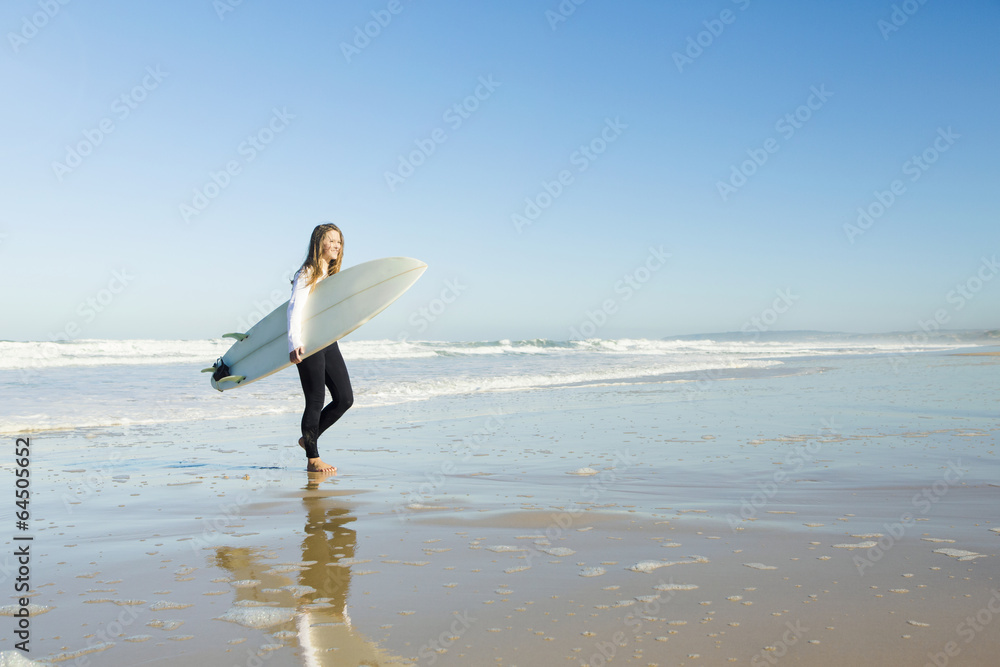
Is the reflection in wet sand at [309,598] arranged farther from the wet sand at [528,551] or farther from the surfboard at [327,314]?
the surfboard at [327,314]

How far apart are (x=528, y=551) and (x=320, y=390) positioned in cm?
261

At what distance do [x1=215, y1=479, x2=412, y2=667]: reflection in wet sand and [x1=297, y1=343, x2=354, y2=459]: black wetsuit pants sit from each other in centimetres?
158

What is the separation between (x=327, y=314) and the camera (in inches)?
215

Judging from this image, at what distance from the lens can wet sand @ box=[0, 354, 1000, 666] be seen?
2039mm

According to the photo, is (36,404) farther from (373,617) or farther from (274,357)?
(373,617)

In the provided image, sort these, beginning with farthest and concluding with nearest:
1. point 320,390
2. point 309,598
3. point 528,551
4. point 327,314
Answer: point 327,314 → point 320,390 → point 528,551 → point 309,598

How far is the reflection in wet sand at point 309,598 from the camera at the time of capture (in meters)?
2.00

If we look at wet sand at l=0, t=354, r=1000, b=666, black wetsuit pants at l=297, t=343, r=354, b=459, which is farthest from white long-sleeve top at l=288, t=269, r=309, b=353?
wet sand at l=0, t=354, r=1000, b=666

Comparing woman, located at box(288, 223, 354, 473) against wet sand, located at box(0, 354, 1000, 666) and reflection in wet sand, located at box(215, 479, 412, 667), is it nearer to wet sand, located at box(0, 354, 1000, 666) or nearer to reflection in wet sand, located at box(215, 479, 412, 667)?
wet sand, located at box(0, 354, 1000, 666)

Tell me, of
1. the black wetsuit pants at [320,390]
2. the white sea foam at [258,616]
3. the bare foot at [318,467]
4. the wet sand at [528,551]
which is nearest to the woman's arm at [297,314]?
the black wetsuit pants at [320,390]

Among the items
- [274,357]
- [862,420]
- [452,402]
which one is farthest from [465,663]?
[452,402]

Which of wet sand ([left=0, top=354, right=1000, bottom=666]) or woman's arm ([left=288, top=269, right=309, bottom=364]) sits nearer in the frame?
wet sand ([left=0, top=354, right=1000, bottom=666])

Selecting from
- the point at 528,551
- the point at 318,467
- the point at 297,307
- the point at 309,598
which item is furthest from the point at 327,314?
the point at 309,598

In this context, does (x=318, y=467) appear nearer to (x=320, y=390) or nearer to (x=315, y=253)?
(x=320, y=390)
